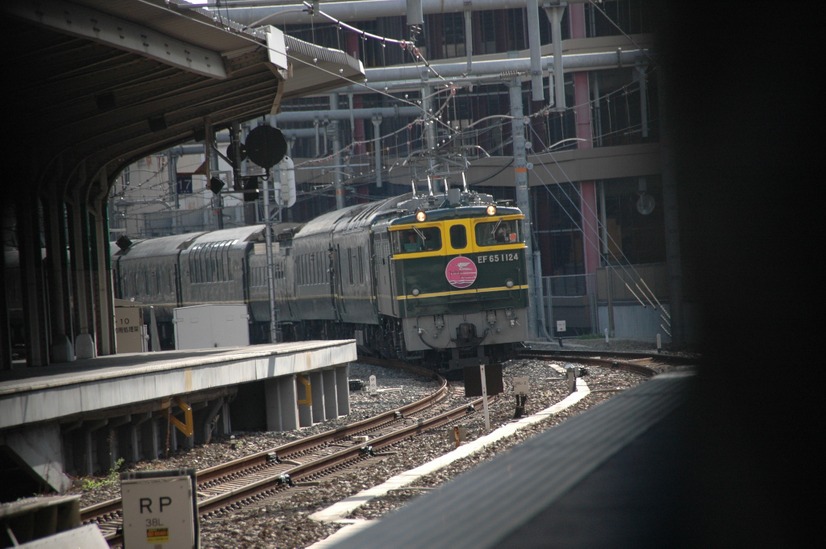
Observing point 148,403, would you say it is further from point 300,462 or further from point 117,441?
point 300,462

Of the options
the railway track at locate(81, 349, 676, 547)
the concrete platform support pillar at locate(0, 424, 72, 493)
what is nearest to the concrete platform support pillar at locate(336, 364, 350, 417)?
the railway track at locate(81, 349, 676, 547)

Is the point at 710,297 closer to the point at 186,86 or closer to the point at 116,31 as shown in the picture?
the point at 116,31

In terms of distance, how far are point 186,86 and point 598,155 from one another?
21656 mm

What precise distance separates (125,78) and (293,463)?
14.6 ft

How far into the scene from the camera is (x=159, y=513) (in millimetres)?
7359

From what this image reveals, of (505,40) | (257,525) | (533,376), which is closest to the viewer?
(257,525)

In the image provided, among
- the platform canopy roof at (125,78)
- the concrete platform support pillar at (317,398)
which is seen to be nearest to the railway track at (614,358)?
the concrete platform support pillar at (317,398)

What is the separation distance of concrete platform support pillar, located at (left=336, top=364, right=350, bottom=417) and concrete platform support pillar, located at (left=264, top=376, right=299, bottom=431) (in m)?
2.02

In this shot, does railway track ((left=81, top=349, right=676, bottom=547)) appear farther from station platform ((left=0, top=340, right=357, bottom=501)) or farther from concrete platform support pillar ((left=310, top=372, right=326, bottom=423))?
concrete platform support pillar ((left=310, top=372, right=326, bottom=423))

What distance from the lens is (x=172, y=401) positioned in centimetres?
1216

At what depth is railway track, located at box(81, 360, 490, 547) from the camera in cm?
895

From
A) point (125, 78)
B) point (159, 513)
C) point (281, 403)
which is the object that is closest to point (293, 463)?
point (281, 403)

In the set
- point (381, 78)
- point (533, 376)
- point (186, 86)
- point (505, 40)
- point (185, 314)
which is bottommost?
point (533, 376)

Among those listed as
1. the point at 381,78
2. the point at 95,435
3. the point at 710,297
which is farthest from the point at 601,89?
the point at 710,297
